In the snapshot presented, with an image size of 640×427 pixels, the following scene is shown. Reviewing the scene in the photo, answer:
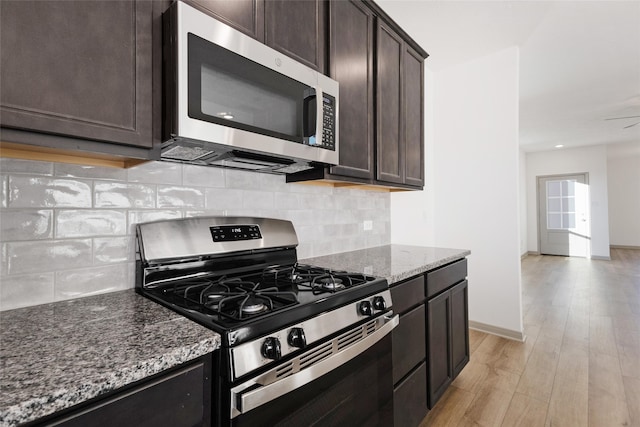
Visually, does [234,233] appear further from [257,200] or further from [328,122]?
[328,122]

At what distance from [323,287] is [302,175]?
0.70 metres

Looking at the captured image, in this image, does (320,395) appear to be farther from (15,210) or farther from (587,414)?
(587,414)

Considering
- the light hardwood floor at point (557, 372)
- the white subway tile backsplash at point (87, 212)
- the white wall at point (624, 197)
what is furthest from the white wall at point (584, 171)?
the white subway tile backsplash at point (87, 212)

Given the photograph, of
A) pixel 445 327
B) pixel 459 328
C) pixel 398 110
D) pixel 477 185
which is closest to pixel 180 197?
pixel 398 110

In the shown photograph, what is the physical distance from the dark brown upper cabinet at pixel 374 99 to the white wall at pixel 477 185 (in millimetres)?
665

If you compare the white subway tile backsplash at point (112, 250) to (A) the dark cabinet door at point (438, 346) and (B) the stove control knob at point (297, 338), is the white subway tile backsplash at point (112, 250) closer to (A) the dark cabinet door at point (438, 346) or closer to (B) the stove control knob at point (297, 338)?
(B) the stove control knob at point (297, 338)

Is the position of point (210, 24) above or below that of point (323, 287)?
above

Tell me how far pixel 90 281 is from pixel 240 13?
3.71 feet

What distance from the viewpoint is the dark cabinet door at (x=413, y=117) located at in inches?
89.1

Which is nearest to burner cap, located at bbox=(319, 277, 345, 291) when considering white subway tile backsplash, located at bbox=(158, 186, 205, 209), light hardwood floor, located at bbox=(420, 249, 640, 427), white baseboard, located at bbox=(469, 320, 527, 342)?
white subway tile backsplash, located at bbox=(158, 186, 205, 209)

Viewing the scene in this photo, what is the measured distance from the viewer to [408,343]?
1.56 m

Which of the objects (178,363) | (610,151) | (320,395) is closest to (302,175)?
(320,395)

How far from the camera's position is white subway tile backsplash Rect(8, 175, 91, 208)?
0.95 meters

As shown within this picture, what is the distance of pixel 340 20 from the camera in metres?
1.69
